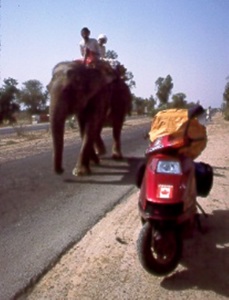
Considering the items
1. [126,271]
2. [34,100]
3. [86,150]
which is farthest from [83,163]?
[34,100]

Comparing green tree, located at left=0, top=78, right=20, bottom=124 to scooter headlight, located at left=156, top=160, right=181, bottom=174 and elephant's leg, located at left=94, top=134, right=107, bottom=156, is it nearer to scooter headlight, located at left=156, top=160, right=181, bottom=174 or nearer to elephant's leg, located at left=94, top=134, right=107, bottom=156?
elephant's leg, located at left=94, top=134, right=107, bottom=156

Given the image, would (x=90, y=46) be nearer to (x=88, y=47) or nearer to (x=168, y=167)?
(x=88, y=47)

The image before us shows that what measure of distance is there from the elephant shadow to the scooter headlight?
121 inches

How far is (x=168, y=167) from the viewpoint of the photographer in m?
4.69

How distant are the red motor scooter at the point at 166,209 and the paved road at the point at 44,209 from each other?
111 centimetres

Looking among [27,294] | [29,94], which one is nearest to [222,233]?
[27,294]

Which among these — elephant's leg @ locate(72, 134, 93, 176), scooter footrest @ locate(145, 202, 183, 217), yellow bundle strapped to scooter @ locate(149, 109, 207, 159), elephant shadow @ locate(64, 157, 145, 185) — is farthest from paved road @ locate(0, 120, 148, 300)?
yellow bundle strapped to scooter @ locate(149, 109, 207, 159)

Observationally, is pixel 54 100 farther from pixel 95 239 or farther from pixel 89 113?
pixel 95 239

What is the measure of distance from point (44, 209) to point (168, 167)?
2762mm

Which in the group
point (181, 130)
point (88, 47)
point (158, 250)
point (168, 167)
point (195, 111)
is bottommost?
point (158, 250)

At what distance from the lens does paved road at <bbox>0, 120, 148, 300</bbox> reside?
481 centimetres

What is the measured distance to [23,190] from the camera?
8.14 meters

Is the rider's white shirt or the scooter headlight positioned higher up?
the rider's white shirt

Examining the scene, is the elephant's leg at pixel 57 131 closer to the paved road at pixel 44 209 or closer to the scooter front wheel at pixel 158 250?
the paved road at pixel 44 209
